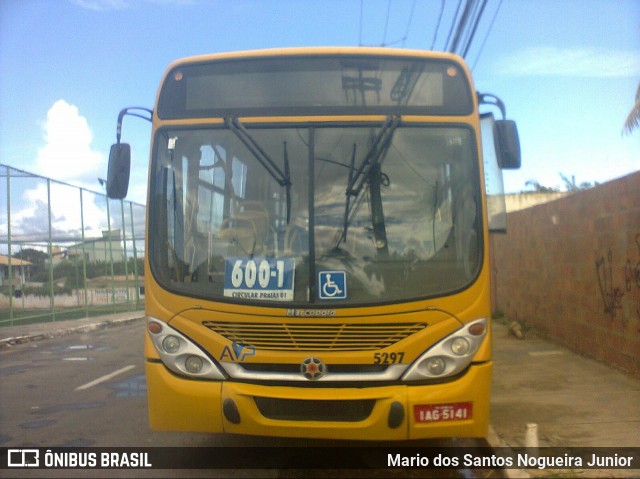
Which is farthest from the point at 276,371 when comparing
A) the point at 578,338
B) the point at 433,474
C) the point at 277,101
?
the point at 578,338

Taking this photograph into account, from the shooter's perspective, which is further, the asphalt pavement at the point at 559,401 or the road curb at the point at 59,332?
the road curb at the point at 59,332

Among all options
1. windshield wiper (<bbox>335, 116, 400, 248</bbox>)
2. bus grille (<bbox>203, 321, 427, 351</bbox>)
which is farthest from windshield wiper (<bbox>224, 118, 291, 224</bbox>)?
bus grille (<bbox>203, 321, 427, 351</bbox>)

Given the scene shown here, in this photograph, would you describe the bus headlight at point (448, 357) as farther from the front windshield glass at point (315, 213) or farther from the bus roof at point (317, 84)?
the bus roof at point (317, 84)

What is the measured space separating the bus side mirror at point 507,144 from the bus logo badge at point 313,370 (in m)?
2.31

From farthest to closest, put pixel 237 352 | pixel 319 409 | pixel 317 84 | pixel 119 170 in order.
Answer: pixel 119 170 → pixel 317 84 → pixel 237 352 → pixel 319 409

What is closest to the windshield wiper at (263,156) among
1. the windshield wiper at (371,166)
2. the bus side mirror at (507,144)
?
the windshield wiper at (371,166)

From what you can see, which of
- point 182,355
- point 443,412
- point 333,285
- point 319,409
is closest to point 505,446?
point 443,412

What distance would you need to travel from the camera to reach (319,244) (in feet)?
16.0

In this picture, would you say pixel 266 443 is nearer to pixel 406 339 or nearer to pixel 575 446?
pixel 406 339

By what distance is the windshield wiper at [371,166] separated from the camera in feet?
16.3

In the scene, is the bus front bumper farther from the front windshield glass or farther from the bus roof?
the bus roof

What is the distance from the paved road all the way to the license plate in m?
0.81

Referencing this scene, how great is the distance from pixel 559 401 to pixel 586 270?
3534 millimetres

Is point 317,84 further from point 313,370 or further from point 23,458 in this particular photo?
point 23,458
